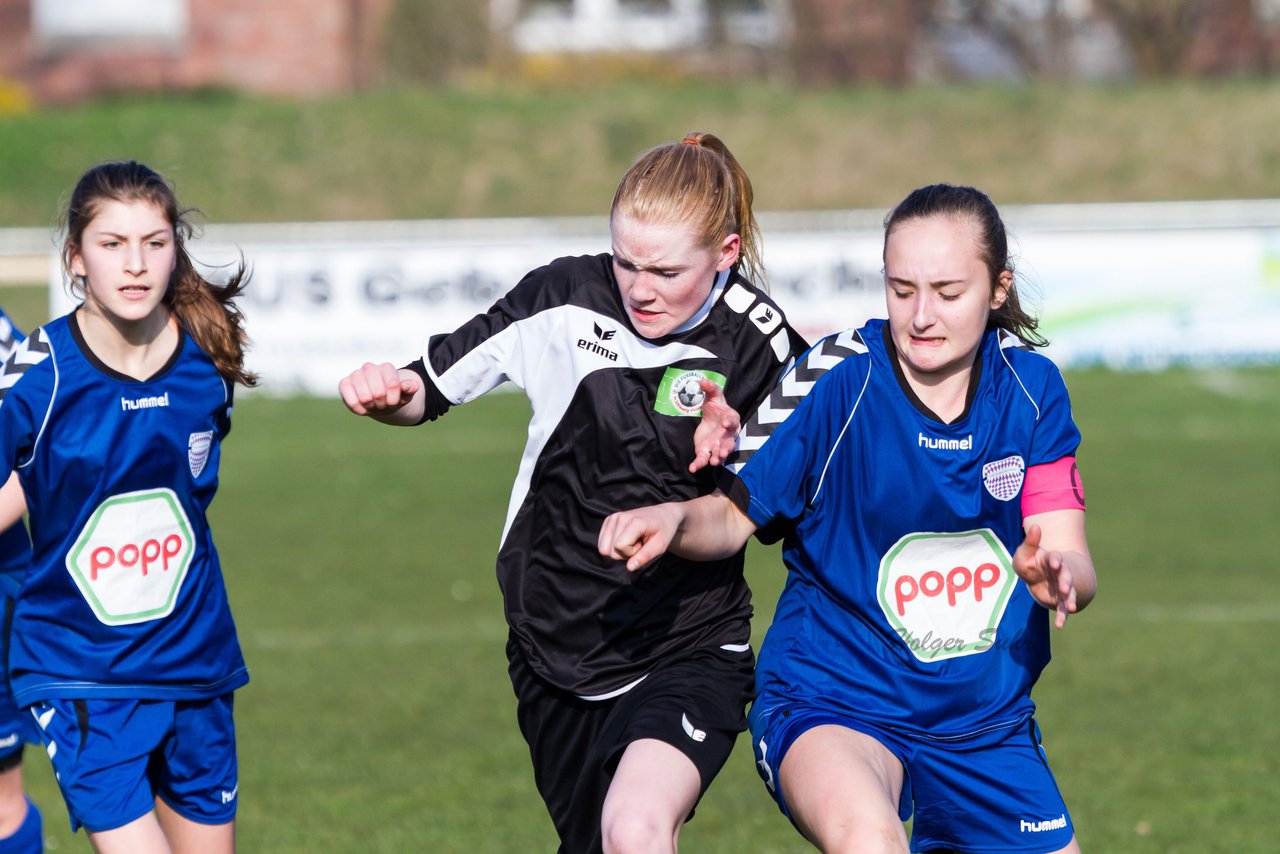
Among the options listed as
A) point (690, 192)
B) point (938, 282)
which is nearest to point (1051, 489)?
point (938, 282)

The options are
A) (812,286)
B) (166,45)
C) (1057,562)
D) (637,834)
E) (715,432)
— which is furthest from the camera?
(166,45)

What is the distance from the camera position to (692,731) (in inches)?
143

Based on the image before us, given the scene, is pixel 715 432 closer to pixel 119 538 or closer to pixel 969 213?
pixel 969 213

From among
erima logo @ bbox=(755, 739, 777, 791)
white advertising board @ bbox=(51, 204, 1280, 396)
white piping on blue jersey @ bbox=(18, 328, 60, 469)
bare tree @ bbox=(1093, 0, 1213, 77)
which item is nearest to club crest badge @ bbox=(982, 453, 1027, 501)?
erima logo @ bbox=(755, 739, 777, 791)

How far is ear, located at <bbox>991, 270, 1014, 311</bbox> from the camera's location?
3533 millimetres

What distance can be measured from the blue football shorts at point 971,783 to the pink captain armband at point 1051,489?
0.48 meters

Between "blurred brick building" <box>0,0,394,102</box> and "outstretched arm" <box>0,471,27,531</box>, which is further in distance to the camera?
"blurred brick building" <box>0,0,394,102</box>

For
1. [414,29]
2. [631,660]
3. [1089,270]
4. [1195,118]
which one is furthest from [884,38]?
[631,660]

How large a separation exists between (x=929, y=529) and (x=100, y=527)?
181cm

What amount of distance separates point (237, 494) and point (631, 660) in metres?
8.17

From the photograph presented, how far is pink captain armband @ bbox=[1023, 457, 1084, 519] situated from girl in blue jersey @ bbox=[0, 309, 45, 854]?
2481mm

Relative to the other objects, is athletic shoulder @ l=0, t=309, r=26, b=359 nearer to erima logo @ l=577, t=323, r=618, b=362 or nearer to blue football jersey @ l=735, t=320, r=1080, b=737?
erima logo @ l=577, t=323, r=618, b=362

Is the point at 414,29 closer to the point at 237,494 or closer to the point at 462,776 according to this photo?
the point at 237,494

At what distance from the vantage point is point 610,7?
110 ft
